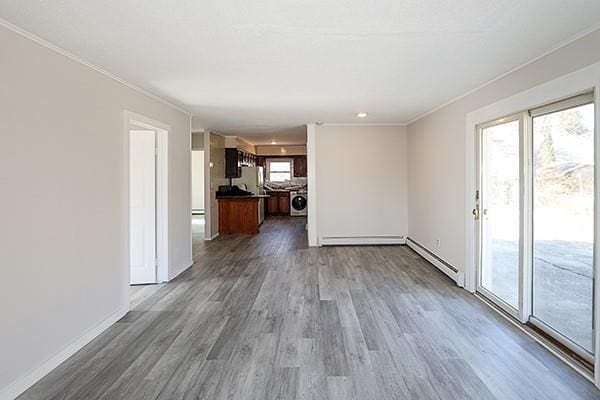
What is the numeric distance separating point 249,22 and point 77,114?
166 cm

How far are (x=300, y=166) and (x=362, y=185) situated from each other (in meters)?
6.15

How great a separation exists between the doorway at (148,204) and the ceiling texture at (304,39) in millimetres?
776

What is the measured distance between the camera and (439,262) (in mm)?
5402

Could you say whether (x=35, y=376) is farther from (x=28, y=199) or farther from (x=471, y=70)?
(x=471, y=70)

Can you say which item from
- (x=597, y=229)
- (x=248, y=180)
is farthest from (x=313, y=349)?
(x=248, y=180)

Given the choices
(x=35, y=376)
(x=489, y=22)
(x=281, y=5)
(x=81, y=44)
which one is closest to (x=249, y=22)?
(x=281, y=5)

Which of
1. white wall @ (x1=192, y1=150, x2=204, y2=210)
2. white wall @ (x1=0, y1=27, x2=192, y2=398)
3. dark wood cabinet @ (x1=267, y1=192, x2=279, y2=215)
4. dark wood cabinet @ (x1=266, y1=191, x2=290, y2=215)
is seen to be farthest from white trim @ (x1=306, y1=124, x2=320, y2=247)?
white wall @ (x1=192, y1=150, x2=204, y2=210)

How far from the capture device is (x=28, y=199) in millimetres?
2471

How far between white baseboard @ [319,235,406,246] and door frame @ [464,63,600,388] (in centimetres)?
287

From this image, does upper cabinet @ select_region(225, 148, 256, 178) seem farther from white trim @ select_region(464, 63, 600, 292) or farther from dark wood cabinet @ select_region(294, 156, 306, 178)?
white trim @ select_region(464, 63, 600, 292)

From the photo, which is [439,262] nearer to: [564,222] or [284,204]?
[564,222]

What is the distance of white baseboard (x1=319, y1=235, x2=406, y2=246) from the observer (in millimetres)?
7309

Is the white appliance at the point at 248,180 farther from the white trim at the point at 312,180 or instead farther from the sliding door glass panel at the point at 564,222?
the sliding door glass panel at the point at 564,222

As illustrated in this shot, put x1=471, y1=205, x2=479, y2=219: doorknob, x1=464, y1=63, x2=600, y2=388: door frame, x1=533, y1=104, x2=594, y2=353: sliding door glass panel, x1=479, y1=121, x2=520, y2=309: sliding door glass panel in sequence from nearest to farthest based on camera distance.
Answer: x1=464, y1=63, x2=600, y2=388: door frame
x1=533, y1=104, x2=594, y2=353: sliding door glass panel
x1=479, y1=121, x2=520, y2=309: sliding door glass panel
x1=471, y1=205, x2=479, y2=219: doorknob
